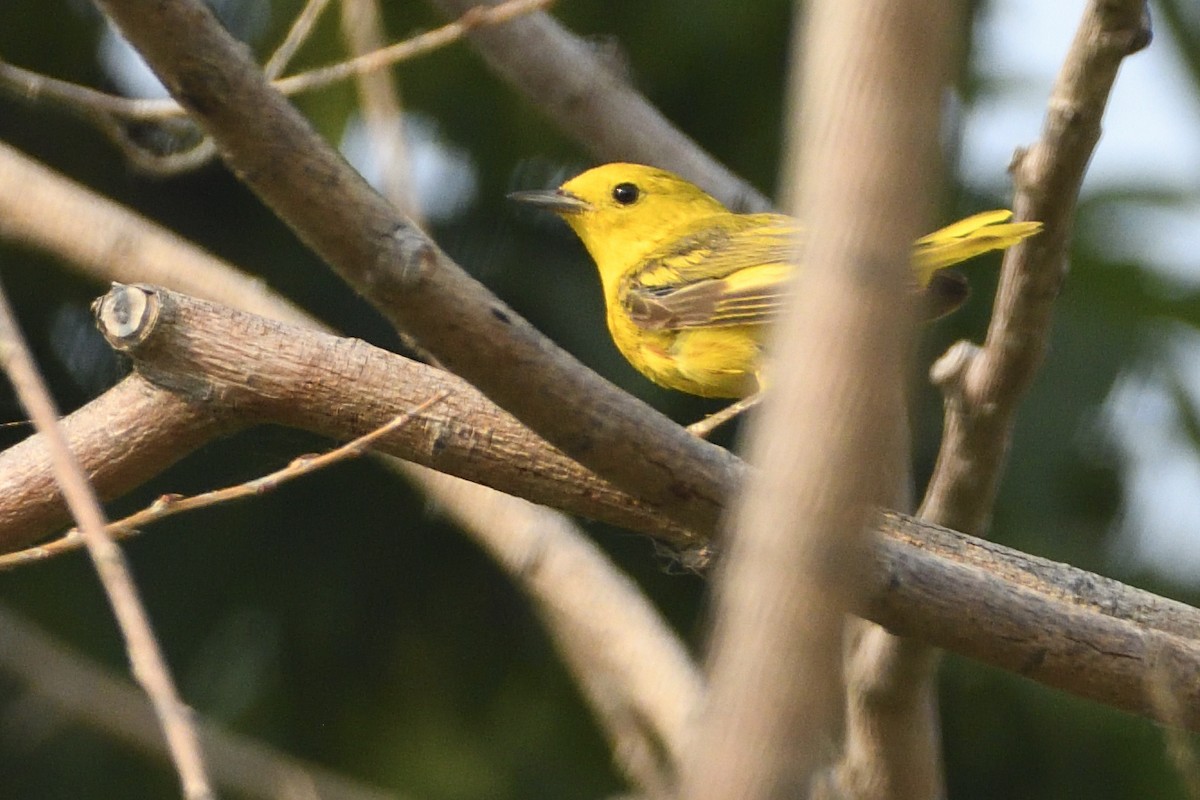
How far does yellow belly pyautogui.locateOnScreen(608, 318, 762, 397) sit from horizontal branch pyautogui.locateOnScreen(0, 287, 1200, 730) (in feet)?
4.61

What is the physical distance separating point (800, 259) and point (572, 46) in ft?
10.9

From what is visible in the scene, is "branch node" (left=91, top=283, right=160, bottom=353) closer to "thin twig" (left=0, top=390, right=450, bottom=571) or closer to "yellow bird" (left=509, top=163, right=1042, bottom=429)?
"thin twig" (left=0, top=390, right=450, bottom=571)

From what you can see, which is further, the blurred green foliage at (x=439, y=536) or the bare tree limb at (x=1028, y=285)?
the blurred green foliage at (x=439, y=536)

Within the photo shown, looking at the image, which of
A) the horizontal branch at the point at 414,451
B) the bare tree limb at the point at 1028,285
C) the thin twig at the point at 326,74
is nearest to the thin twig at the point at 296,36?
the thin twig at the point at 326,74

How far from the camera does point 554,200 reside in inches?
164

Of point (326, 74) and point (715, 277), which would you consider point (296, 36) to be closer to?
point (326, 74)

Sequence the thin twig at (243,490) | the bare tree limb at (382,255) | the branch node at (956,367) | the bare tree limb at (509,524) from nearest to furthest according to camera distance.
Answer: the bare tree limb at (382,255) < the thin twig at (243,490) < the branch node at (956,367) < the bare tree limb at (509,524)

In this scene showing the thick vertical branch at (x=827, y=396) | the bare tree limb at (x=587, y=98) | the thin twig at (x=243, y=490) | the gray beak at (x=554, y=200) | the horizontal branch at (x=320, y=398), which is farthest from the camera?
the gray beak at (x=554, y=200)

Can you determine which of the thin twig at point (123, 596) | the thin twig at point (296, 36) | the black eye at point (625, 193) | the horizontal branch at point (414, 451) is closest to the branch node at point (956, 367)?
the horizontal branch at point (414, 451)

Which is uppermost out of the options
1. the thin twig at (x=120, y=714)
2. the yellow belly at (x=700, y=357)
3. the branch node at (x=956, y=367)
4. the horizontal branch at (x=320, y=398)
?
the yellow belly at (x=700, y=357)

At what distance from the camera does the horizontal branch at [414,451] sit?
2.18 metres

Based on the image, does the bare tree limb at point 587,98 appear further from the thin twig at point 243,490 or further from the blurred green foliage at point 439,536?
the thin twig at point 243,490

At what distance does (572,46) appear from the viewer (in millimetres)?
4051

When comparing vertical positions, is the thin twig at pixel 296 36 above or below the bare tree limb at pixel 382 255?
above
